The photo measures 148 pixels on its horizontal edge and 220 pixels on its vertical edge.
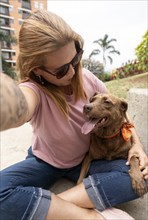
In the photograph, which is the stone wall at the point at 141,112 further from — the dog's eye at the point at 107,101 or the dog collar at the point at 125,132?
the dog's eye at the point at 107,101

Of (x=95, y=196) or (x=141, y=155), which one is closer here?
(x=95, y=196)

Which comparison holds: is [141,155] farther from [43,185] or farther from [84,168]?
[43,185]

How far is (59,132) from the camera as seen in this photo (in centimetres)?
206

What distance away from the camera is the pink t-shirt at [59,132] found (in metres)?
1.99

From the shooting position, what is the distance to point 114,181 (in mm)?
1928

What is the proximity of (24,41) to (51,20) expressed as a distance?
22cm

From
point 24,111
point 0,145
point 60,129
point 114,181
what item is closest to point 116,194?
point 114,181

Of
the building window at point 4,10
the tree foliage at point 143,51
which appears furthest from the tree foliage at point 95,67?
the building window at point 4,10

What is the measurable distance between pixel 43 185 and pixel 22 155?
4.05ft

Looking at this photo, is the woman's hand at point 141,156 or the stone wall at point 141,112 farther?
the stone wall at point 141,112

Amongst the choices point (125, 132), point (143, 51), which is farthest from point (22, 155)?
point (143, 51)

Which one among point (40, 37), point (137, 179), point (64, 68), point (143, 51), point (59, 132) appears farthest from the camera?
point (143, 51)

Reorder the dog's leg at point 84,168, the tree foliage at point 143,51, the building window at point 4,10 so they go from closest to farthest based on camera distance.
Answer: the dog's leg at point 84,168 < the tree foliage at point 143,51 < the building window at point 4,10

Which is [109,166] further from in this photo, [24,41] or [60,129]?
[24,41]
